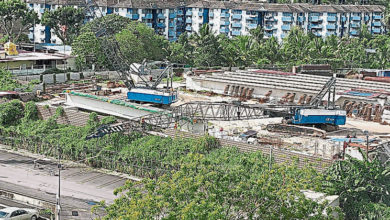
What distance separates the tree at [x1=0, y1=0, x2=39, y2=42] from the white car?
63.2 meters

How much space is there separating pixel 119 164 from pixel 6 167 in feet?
24.3

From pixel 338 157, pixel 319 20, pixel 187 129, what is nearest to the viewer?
pixel 338 157

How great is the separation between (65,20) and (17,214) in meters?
66.6

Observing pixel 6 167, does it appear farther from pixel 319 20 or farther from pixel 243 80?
pixel 319 20

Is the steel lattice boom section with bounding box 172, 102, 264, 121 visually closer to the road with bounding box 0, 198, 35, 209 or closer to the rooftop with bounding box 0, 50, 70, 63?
the road with bounding box 0, 198, 35, 209

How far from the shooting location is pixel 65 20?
318 ft

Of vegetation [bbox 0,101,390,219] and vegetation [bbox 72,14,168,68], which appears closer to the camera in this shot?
vegetation [bbox 0,101,390,219]

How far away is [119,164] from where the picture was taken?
44.0 m

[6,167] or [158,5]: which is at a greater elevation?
[158,5]

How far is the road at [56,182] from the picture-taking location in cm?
3812

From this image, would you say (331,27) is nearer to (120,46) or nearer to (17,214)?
(120,46)

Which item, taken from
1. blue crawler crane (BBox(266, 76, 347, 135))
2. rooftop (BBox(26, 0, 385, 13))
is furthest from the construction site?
rooftop (BBox(26, 0, 385, 13))

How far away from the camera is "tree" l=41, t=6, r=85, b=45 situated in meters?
96.4

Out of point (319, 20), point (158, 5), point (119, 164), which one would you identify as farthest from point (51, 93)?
point (319, 20)
